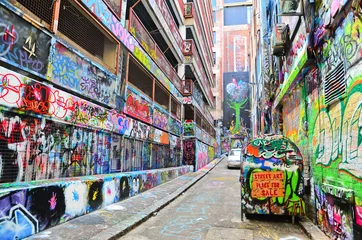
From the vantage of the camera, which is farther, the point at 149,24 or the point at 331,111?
the point at 149,24

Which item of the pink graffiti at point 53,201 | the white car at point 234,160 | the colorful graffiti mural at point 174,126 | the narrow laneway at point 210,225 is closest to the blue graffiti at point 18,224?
the pink graffiti at point 53,201

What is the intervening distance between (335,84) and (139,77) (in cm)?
958

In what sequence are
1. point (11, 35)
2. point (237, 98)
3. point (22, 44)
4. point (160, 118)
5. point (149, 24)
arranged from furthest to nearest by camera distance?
point (237, 98)
point (149, 24)
point (160, 118)
point (22, 44)
point (11, 35)

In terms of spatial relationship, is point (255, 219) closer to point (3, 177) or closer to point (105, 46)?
point (3, 177)

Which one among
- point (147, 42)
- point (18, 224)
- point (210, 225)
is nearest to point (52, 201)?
point (18, 224)

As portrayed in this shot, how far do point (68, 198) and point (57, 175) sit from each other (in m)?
0.72

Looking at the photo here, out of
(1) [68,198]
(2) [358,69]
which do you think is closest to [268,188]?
(2) [358,69]

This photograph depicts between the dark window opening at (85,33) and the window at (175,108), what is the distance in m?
8.34

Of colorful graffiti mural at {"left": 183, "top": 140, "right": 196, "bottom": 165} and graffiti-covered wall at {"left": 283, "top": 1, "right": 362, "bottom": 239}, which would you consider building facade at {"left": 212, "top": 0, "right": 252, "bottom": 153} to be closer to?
colorful graffiti mural at {"left": 183, "top": 140, "right": 196, "bottom": 165}

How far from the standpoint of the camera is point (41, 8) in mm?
6051

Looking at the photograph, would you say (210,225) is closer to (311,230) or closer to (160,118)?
(311,230)

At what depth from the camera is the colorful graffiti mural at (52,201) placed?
4.40 meters

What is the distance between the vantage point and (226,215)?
7.03 meters

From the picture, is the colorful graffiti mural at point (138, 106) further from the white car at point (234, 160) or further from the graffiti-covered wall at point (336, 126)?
the white car at point (234, 160)
